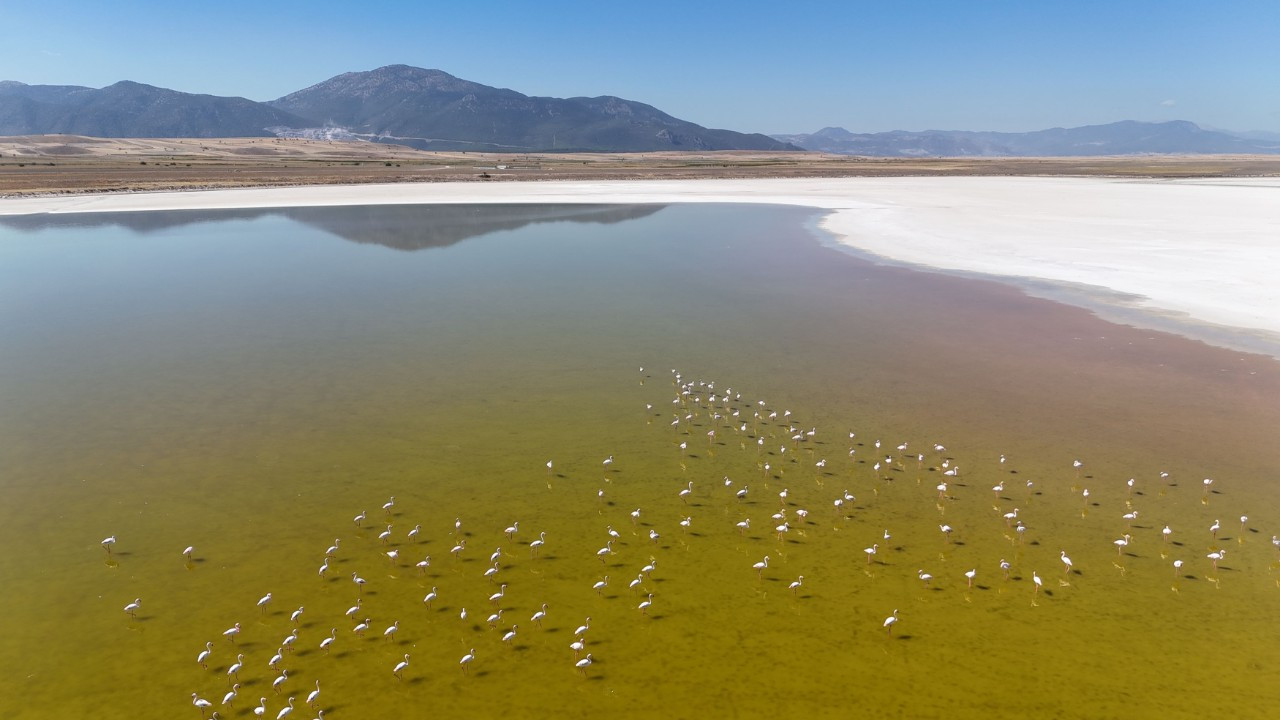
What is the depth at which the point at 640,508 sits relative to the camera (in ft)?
48.1

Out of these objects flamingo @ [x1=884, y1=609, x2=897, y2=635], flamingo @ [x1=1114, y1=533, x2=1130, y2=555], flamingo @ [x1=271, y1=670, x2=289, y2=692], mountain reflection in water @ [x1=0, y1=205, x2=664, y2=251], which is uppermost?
mountain reflection in water @ [x1=0, y1=205, x2=664, y2=251]

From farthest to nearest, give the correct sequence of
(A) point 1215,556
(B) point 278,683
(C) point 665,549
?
(C) point 665,549 → (A) point 1215,556 → (B) point 278,683

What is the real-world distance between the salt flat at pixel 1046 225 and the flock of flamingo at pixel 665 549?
14756 millimetres

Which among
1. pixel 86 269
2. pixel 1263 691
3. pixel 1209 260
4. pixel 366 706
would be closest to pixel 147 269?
pixel 86 269

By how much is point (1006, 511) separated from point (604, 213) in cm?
5666

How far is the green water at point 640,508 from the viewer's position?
10195mm

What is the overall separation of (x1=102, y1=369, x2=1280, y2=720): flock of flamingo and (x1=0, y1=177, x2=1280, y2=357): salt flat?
48.4ft

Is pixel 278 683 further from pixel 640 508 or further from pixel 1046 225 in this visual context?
pixel 1046 225

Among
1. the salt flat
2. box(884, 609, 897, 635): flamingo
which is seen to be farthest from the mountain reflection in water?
box(884, 609, 897, 635): flamingo

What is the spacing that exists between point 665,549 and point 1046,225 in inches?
1918

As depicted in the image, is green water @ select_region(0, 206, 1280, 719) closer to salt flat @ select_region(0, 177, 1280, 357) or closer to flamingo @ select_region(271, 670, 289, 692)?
flamingo @ select_region(271, 670, 289, 692)

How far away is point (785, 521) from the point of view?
1402 centimetres

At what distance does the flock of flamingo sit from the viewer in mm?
10641

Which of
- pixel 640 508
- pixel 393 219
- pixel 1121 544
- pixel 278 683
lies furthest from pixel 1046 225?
pixel 278 683
